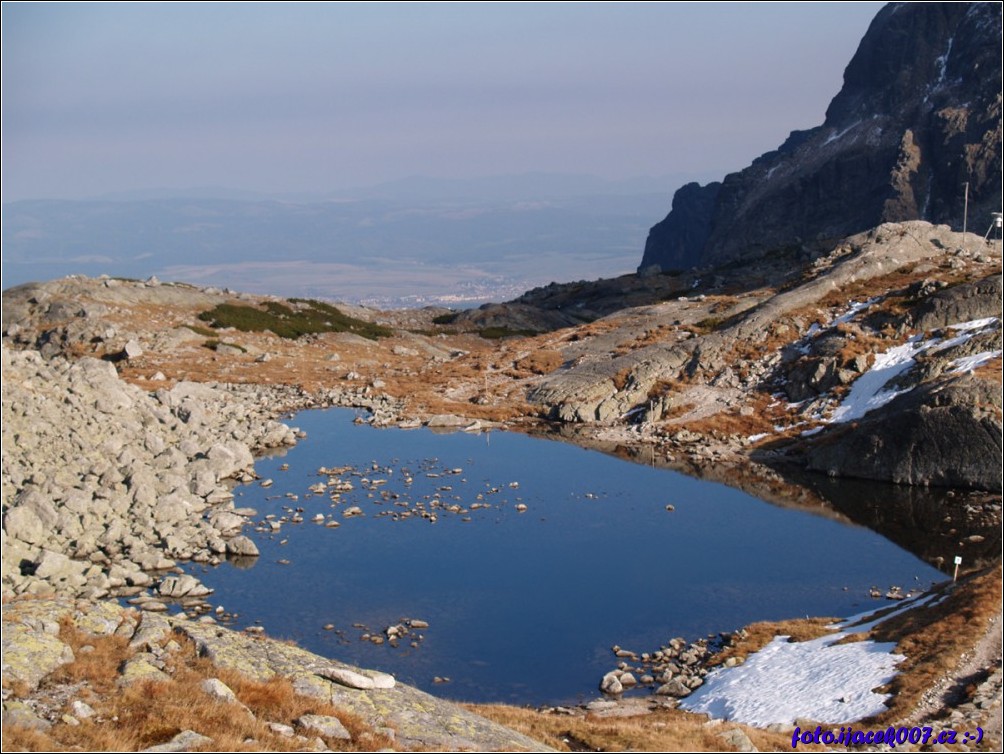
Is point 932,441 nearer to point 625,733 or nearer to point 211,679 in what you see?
point 625,733

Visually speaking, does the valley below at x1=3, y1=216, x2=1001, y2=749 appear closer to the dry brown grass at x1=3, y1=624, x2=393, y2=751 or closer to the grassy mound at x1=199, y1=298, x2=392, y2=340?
the dry brown grass at x1=3, y1=624, x2=393, y2=751

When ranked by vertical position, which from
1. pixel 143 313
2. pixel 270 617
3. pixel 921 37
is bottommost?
pixel 270 617

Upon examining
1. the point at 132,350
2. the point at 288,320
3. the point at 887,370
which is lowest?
the point at 887,370

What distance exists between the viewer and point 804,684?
31.7 m

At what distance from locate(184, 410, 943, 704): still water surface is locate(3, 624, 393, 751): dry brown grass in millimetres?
13799

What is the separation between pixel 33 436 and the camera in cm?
5269

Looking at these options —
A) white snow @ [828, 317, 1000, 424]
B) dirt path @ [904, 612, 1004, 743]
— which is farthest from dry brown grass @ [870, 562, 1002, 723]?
white snow @ [828, 317, 1000, 424]

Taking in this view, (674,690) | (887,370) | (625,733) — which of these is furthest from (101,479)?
(887,370)

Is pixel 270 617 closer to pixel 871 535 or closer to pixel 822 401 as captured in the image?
pixel 871 535

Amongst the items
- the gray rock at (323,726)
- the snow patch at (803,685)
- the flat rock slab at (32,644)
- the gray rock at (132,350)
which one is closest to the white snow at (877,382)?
the snow patch at (803,685)

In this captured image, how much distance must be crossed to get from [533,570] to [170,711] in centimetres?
2901

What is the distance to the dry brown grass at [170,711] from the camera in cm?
1873

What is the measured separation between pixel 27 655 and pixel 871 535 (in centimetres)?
4185

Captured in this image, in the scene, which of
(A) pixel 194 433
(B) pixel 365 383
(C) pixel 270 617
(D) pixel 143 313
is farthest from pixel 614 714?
(D) pixel 143 313
